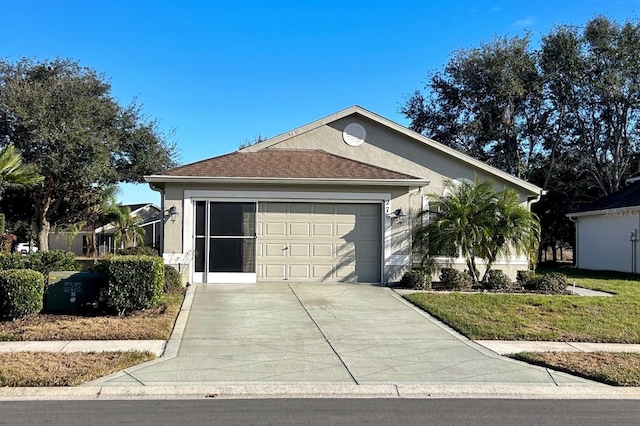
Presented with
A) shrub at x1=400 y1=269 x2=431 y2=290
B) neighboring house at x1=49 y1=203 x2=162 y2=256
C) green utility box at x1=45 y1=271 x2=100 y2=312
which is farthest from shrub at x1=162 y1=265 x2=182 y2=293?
neighboring house at x1=49 y1=203 x2=162 y2=256

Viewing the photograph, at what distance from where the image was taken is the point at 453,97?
119ft

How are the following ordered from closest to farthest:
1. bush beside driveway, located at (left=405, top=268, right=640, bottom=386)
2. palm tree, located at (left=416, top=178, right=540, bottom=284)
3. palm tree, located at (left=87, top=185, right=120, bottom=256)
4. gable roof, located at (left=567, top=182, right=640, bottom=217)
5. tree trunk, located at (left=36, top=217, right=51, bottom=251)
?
1. bush beside driveway, located at (left=405, top=268, right=640, bottom=386)
2. palm tree, located at (left=416, top=178, right=540, bottom=284)
3. gable roof, located at (left=567, top=182, right=640, bottom=217)
4. tree trunk, located at (left=36, top=217, right=51, bottom=251)
5. palm tree, located at (left=87, top=185, right=120, bottom=256)

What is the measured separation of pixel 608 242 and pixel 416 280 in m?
14.1

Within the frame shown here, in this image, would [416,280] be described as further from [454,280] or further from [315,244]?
[315,244]

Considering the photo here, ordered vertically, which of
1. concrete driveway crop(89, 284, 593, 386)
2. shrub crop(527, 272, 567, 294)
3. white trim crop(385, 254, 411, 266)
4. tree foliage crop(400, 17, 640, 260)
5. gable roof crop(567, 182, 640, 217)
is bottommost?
concrete driveway crop(89, 284, 593, 386)

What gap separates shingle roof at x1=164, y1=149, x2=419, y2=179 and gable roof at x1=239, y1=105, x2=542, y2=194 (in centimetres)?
51

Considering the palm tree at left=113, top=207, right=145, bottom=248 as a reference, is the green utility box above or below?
below

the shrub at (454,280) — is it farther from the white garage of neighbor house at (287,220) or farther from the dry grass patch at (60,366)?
the dry grass patch at (60,366)

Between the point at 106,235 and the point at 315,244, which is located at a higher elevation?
the point at 106,235

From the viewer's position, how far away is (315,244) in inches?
582

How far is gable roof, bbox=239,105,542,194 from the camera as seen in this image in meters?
16.3

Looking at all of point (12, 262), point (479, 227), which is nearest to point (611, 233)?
point (479, 227)

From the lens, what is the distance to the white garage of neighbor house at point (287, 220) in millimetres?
14398

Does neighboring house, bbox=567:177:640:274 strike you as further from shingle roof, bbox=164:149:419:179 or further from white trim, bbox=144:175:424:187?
shingle roof, bbox=164:149:419:179
